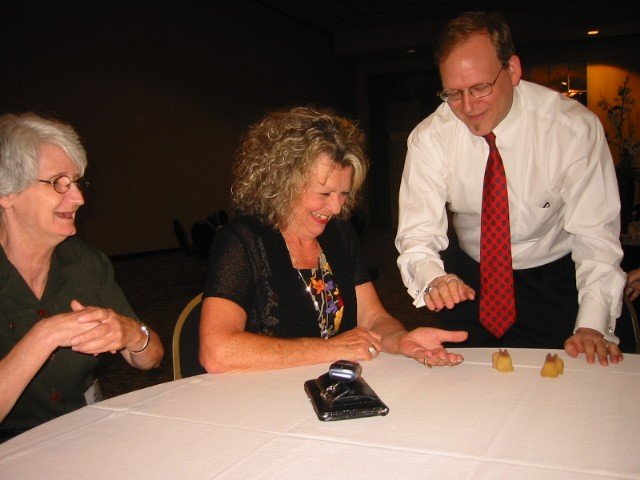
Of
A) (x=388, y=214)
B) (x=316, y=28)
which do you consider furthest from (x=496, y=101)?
(x=388, y=214)

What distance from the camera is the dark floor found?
12.7 ft

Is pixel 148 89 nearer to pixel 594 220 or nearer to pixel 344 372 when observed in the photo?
pixel 594 220

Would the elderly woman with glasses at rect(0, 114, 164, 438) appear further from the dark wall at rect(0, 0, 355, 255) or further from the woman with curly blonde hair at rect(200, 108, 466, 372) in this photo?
the dark wall at rect(0, 0, 355, 255)

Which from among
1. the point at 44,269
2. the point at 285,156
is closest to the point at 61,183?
the point at 44,269

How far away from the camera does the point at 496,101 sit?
6.77ft

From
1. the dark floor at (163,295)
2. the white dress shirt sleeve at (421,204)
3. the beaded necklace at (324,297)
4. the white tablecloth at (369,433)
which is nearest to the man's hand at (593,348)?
the white tablecloth at (369,433)

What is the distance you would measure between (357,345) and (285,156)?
→ 718mm

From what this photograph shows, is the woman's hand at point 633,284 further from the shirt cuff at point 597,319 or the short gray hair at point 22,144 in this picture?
the short gray hair at point 22,144

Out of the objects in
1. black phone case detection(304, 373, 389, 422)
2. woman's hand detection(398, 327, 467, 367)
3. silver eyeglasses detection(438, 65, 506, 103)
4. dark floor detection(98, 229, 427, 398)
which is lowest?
dark floor detection(98, 229, 427, 398)

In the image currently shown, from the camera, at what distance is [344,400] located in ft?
4.04

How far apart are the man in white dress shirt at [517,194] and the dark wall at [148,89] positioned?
18.9ft

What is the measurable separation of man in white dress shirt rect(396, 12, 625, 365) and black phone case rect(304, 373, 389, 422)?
0.59 metres

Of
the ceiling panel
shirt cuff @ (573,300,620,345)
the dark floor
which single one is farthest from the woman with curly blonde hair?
the ceiling panel

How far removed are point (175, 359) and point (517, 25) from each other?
37.7 feet
